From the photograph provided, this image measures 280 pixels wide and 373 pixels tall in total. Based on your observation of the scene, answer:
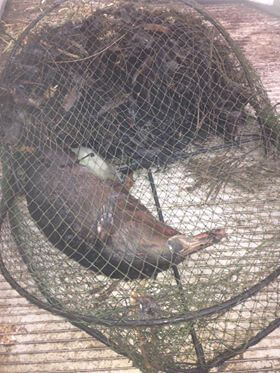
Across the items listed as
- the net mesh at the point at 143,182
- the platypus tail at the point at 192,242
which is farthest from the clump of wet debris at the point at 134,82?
the platypus tail at the point at 192,242

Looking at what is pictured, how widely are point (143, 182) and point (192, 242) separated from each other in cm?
76

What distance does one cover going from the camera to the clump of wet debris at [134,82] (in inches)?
102

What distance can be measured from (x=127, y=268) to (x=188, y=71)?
4.45 ft

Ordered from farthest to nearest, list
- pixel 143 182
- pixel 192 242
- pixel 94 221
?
pixel 143 182 → pixel 94 221 → pixel 192 242

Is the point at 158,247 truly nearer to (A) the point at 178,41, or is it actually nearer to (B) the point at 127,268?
(B) the point at 127,268

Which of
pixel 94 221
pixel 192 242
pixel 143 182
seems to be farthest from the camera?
pixel 143 182

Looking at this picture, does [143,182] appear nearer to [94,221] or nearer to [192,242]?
[94,221]

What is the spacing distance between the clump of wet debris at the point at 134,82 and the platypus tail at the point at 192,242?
0.79 metres

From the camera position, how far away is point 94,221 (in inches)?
84.6

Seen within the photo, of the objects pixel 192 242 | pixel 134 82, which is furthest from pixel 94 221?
pixel 134 82

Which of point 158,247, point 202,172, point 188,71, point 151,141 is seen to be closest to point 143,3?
point 188,71

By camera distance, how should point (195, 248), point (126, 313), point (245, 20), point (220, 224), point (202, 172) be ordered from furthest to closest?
point (245, 20), point (202, 172), point (220, 224), point (195, 248), point (126, 313)

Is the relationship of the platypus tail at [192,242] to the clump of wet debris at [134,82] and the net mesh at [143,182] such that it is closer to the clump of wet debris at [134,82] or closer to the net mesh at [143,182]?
the net mesh at [143,182]

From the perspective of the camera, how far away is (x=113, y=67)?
2.74 m
